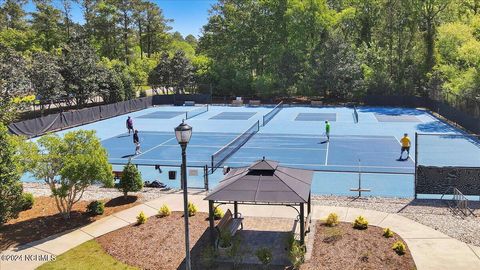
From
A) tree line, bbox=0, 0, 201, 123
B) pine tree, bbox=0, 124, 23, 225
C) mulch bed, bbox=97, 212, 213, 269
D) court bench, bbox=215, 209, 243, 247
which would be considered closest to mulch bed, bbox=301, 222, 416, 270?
court bench, bbox=215, 209, 243, 247

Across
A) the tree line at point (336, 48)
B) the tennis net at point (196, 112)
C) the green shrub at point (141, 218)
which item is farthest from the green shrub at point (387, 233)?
the tree line at point (336, 48)

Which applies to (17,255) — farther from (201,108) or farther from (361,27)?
(361,27)

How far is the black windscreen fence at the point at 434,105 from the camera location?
3582cm

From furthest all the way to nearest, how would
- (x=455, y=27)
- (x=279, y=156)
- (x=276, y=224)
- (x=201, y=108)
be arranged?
(x=201, y=108), (x=455, y=27), (x=279, y=156), (x=276, y=224)

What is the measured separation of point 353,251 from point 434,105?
41449 mm

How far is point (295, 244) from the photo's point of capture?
Answer: 472 inches

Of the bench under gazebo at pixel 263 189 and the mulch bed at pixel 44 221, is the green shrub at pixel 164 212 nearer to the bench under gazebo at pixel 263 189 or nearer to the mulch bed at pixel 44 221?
the mulch bed at pixel 44 221

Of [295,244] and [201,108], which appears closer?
[295,244]

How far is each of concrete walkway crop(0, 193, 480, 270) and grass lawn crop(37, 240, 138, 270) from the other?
393 mm

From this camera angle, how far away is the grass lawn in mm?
12500

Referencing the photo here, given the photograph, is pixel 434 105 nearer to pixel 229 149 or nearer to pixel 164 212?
pixel 229 149

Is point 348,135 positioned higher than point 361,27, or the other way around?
point 361,27

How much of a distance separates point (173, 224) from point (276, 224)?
3.62m

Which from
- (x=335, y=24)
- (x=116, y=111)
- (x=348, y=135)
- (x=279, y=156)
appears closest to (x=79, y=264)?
(x=279, y=156)
